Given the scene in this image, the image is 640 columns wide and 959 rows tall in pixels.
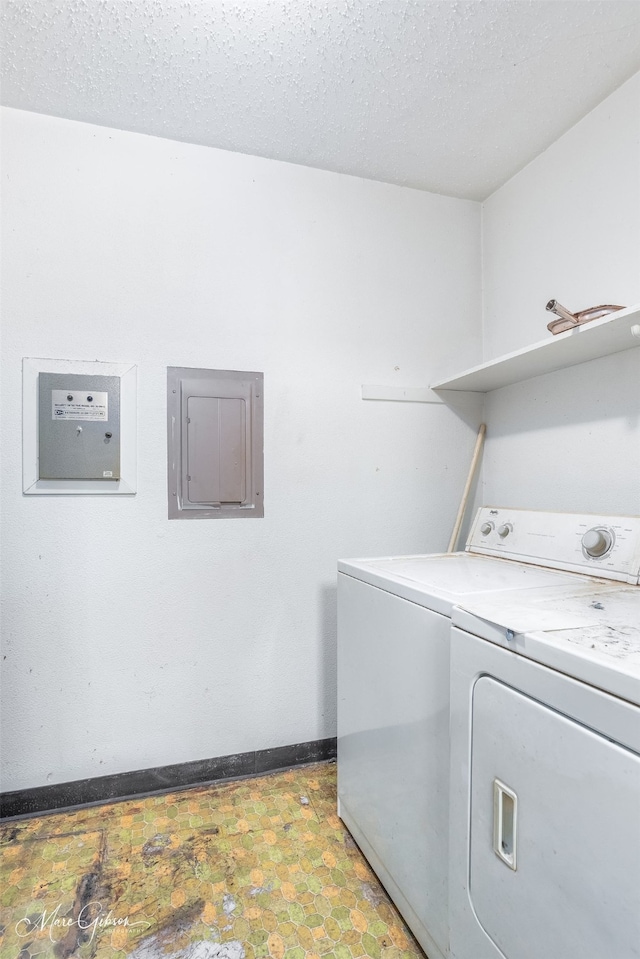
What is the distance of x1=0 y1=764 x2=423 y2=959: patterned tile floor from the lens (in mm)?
1159

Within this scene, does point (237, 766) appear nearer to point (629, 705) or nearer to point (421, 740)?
point (421, 740)

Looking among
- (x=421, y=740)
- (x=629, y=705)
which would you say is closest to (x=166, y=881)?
(x=421, y=740)

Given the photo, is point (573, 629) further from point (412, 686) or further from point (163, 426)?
point (163, 426)

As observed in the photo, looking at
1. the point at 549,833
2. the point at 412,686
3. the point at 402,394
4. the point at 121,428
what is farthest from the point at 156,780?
the point at 402,394

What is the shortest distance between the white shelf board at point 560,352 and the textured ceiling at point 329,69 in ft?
2.65

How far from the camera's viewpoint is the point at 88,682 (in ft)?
5.53

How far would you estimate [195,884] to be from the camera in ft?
4.35

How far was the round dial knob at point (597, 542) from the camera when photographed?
1.35 metres

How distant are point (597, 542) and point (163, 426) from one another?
1.49m

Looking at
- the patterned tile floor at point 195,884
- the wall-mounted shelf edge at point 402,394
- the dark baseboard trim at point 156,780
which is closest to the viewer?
the patterned tile floor at point 195,884

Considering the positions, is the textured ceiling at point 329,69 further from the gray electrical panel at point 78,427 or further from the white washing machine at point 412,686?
the white washing machine at point 412,686

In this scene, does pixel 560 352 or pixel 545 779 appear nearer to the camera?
pixel 545 779

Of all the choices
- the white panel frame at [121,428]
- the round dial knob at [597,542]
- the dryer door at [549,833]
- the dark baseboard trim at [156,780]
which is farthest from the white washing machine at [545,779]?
the white panel frame at [121,428]

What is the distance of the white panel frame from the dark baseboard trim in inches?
40.4
